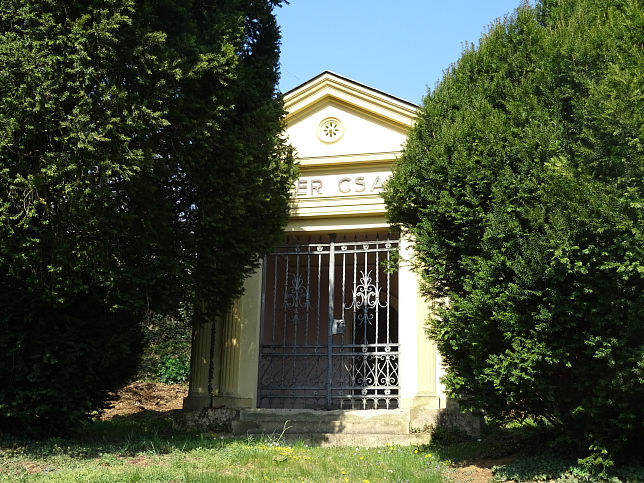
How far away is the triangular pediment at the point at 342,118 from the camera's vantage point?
1027 centimetres

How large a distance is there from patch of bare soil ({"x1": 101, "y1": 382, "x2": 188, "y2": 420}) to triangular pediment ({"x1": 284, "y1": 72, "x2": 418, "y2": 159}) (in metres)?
5.53

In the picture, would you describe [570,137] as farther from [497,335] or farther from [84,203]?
[84,203]

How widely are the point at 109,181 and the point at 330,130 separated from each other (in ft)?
15.5

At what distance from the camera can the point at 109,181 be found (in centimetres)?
666

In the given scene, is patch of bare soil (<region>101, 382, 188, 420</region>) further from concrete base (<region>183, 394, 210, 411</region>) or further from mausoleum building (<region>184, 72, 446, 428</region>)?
mausoleum building (<region>184, 72, 446, 428</region>)

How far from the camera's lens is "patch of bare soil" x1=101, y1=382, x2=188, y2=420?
1174 cm

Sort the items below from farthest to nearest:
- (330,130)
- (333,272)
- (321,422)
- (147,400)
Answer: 1. (147,400)
2. (330,130)
3. (333,272)
4. (321,422)

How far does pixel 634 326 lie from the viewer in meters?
5.17

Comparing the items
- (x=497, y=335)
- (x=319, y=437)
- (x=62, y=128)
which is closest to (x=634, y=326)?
(x=497, y=335)

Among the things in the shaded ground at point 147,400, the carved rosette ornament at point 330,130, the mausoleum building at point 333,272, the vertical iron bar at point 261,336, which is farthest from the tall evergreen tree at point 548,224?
the shaded ground at point 147,400

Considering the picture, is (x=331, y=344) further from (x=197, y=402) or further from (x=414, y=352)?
(x=197, y=402)

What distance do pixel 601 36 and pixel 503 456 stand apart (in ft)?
14.3

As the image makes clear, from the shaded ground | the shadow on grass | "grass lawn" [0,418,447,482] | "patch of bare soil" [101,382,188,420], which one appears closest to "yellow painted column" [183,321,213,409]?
the shadow on grass

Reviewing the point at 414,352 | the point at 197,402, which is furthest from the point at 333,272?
the point at 197,402
